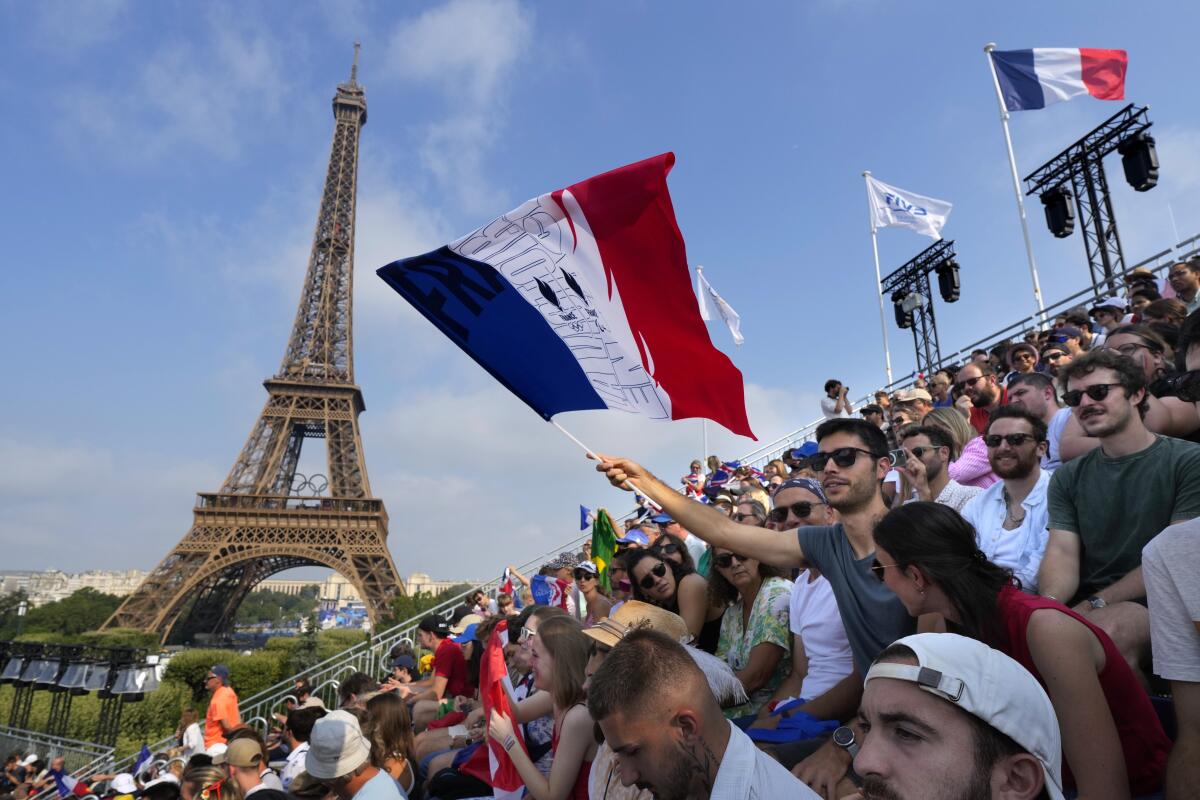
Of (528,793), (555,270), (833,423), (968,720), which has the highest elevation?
(555,270)

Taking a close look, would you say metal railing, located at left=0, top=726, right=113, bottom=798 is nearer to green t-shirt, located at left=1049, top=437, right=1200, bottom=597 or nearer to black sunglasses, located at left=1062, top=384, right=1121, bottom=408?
green t-shirt, located at left=1049, top=437, right=1200, bottom=597

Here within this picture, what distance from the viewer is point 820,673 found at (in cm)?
307

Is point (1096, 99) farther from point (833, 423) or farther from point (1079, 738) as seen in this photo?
point (1079, 738)

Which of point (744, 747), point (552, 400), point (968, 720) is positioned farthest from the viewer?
point (552, 400)

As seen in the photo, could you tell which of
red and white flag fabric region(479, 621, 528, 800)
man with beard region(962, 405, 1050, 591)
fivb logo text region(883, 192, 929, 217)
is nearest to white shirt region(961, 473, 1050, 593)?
man with beard region(962, 405, 1050, 591)

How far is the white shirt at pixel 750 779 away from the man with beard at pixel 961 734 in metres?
0.62

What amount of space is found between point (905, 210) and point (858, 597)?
637 inches

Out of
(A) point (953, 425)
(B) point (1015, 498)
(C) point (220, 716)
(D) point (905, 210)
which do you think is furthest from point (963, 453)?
(D) point (905, 210)

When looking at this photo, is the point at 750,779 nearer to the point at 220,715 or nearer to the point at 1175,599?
the point at 1175,599

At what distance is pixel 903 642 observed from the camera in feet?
4.86

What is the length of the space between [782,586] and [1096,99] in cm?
1333

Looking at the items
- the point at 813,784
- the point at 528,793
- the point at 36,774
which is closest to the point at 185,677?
the point at 36,774

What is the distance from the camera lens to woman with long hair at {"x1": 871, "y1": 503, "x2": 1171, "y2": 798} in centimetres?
170

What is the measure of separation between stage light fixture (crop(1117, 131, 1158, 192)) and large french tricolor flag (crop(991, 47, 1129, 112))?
3749 mm
